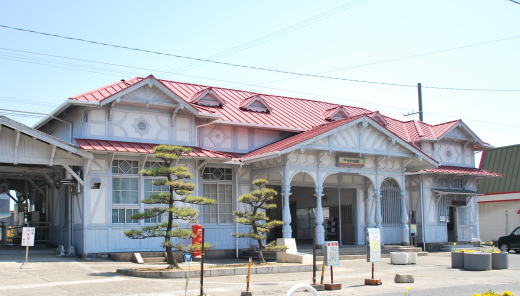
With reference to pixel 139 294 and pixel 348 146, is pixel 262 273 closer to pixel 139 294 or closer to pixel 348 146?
pixel 139 294

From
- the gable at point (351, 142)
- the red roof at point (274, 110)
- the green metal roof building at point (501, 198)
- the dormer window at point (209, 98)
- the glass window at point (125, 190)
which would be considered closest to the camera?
the glass window at point (125, 190)

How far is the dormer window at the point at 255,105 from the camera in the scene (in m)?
26.7

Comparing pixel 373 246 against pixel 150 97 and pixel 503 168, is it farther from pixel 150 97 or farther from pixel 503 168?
pixel 503 168

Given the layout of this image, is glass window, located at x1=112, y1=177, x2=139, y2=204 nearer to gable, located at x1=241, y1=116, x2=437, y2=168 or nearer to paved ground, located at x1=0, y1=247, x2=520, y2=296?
paved ground, located at x1=0, y1=247, x2=520, y2=296

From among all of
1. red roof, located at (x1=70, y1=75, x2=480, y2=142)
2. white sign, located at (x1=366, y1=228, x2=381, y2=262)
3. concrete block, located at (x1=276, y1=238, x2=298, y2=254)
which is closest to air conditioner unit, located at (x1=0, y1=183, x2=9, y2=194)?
red roof, located at (x1=70, y1=75, x2=480, y2=142)

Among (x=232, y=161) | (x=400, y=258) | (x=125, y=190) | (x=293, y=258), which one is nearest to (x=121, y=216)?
(x=125, y=190)

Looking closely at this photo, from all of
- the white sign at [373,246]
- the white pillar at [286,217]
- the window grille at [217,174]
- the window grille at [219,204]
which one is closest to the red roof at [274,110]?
the window grille at [217,174]

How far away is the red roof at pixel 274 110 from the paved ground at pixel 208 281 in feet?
19.8

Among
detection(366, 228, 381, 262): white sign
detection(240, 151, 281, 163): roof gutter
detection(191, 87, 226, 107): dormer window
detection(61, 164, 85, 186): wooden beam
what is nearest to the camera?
detection(366, 228, 381, 262): white sign

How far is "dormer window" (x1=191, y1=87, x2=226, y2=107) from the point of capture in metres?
25.3

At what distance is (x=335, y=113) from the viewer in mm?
29703

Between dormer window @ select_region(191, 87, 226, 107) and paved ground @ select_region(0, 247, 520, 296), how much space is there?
799 cm

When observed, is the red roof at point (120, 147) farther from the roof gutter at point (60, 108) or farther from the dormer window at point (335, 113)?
the dormer window at point (335, 113)

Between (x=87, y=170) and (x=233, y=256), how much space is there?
22.8 feet
